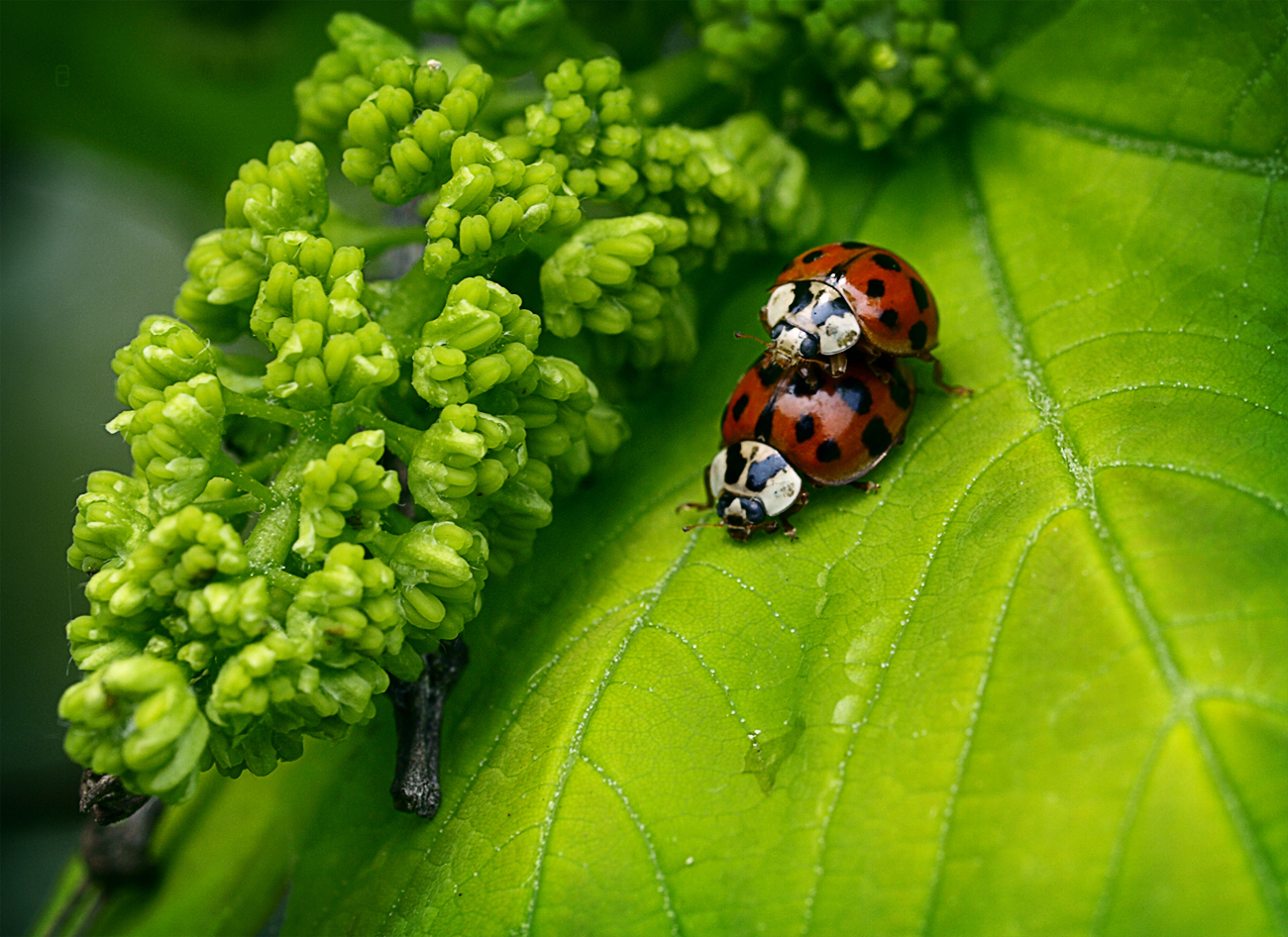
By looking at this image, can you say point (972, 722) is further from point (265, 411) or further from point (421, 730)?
point (265, 411)

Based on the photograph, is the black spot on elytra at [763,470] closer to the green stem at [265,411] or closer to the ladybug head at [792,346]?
the ladybug head at [792,346]

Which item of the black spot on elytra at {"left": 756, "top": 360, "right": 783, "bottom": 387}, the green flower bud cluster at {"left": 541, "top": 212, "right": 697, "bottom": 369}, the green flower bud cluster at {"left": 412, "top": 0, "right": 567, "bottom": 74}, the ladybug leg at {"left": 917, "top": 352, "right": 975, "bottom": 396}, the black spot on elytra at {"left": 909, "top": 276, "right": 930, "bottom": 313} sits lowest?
the ladybug leg at {"left": 917, "top": 352, "right": 975, "bottom": 396}

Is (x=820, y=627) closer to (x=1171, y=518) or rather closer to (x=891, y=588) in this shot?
(x=891, y=588)

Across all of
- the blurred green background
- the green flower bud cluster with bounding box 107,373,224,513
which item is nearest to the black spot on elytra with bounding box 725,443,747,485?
the green flower bud cluster with bounding box 107,373,224,513

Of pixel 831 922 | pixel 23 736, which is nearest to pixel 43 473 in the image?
pixel 23 736

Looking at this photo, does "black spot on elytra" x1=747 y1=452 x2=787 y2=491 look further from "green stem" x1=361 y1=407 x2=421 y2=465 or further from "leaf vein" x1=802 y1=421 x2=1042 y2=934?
"green stem" x1=361 y1=407 x2=421 y2=465

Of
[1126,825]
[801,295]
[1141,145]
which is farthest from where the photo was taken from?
[1141,145]

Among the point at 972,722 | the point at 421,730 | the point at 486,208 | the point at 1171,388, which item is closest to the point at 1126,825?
the point at 972,722
